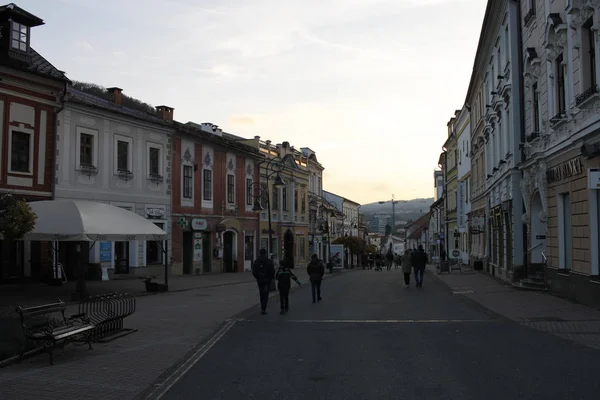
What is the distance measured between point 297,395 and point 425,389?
5.06 feet

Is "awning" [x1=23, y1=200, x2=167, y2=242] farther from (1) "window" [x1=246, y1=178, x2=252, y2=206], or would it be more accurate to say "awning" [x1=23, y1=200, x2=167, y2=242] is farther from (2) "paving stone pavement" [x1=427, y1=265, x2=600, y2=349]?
(1) "window" [x1=246, y1=178, x2=252, y2=206]

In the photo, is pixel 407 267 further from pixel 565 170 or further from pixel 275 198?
→ pixel 275 198

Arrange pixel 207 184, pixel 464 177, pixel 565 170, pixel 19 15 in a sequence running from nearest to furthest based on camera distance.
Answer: pixel 565 170 < pixel 19 15 < pixel 207 184 < pixel 464 177

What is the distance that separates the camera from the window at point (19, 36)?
23.9 m

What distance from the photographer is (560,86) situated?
18.3 metres

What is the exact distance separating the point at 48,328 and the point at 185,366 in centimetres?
224

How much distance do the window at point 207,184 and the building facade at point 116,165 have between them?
13.3 ft

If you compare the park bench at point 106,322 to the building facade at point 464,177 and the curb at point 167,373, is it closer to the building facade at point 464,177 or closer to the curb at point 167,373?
the curb at point 167,373

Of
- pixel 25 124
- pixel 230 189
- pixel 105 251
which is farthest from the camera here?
pixel 230 189

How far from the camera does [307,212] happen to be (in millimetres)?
56344

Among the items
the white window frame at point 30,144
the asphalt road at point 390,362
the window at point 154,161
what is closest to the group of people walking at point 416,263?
the asphalt road at point 390,362

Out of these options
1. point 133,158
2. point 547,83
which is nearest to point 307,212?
point 133,158

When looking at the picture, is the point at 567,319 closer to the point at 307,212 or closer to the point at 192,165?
the point at 192,165

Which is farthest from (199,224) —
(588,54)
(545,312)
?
(588,54)
